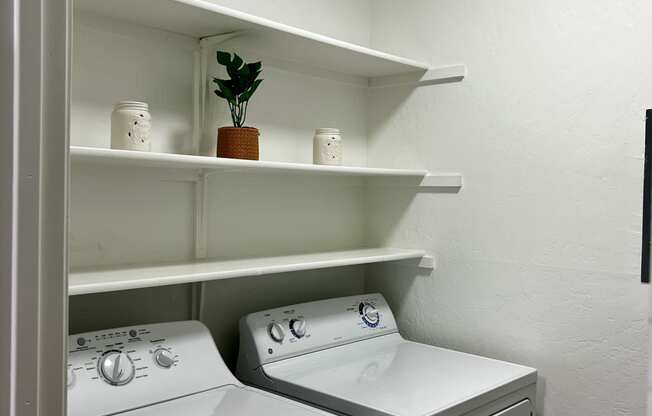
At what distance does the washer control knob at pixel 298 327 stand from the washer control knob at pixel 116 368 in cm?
54

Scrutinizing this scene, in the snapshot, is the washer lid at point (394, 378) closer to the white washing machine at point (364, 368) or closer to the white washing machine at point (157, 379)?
the white washing machine at point (364, 368)

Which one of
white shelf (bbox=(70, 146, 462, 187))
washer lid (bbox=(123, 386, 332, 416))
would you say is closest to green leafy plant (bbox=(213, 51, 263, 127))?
white shelf (bbox=(70, 146, 462, 187))

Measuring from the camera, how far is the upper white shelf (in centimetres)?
158

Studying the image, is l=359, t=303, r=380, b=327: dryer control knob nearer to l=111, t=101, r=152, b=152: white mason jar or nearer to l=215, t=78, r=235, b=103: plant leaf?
l=215, t=78, r=235, b=103: plant leaf

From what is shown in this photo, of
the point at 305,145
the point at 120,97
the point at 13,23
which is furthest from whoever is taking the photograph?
the point at 305,145

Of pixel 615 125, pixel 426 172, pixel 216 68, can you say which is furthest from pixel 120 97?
pixel 615 125

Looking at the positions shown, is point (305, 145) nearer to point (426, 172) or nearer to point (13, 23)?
point (426, 172)

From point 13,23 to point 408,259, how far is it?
6.15 feet

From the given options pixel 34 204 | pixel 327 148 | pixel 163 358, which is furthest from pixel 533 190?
pixel 34 204

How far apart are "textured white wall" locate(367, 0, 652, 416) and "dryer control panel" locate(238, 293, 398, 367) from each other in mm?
191

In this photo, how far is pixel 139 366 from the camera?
Result: 1.58 meters

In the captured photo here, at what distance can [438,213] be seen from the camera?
2238 millimetres

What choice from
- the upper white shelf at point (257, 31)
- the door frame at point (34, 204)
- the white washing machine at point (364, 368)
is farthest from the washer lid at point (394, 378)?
the door frame at point (34, 204)

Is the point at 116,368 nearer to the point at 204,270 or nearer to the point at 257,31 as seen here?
the point at 204,270
